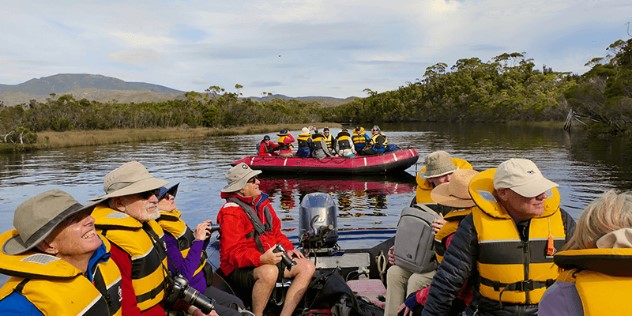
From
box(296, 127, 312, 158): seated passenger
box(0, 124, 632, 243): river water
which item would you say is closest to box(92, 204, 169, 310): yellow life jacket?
box(0, 124, 632, 243): river water

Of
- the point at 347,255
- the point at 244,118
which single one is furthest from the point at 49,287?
the point at 244,118

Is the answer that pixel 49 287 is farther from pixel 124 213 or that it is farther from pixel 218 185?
pixel 218 185

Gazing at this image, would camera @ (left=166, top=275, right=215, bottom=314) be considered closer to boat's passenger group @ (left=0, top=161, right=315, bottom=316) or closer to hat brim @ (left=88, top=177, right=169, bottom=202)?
boat's passenger group @ (left=0, top=161, right=315, bottom=316)

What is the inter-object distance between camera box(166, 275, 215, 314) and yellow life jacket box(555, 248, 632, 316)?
225 cm

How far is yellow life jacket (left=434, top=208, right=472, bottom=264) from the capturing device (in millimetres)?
2721

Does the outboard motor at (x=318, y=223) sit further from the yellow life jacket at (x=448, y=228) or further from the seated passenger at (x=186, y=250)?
the yellow life jacket at (x=448, y=228)

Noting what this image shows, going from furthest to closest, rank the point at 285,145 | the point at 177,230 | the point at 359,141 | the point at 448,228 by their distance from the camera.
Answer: the point at 359,141 → the point at 285,145 → the point at 177,230 → the point at 448,228

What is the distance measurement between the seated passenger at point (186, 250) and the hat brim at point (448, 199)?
157 cm

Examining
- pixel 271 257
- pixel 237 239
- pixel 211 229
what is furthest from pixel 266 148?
pixel 271 257

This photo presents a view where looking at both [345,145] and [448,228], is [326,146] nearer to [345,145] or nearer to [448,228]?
[345,145]

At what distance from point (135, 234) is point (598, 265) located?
7.17 ft

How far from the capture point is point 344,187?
15805 mm

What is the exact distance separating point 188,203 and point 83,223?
12473mm

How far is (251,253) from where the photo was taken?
3.79 m
